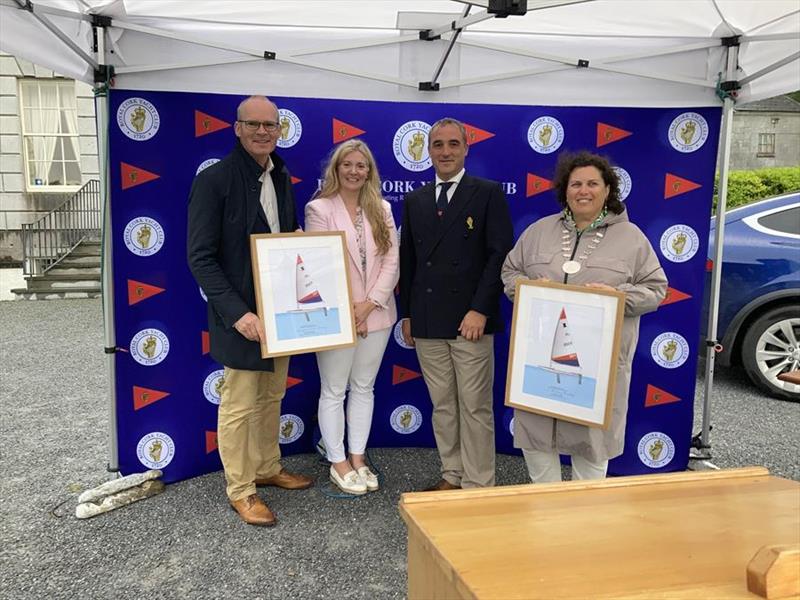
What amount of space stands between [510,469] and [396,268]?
5.35ft

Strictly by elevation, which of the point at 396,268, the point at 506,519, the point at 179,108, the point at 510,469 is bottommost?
the point at 510,469

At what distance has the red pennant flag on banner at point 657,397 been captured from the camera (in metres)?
4.10

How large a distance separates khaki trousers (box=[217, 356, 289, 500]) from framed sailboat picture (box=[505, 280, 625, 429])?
1347 millimetres

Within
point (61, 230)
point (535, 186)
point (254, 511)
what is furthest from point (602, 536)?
point (61, 230)

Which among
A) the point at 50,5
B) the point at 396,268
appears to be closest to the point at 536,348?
the point at 396,268

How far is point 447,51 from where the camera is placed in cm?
355

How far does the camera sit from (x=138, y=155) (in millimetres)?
3531

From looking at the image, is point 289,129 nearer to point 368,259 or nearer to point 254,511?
point 368,259

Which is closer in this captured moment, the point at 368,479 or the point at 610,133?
the point at 368,479

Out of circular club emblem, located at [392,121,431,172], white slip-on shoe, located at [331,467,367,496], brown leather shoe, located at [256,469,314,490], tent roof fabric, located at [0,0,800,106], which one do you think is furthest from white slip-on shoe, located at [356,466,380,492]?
tent roof fabric, located at [0,0,800,106]

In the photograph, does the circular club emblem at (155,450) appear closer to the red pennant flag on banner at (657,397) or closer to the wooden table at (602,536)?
the wooden table at (602,536)

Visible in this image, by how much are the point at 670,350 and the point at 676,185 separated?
1046 millimetres

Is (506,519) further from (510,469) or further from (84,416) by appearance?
(84,416)

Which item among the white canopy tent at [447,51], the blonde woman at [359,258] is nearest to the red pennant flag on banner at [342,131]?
the white canopy tent at [447,51]
